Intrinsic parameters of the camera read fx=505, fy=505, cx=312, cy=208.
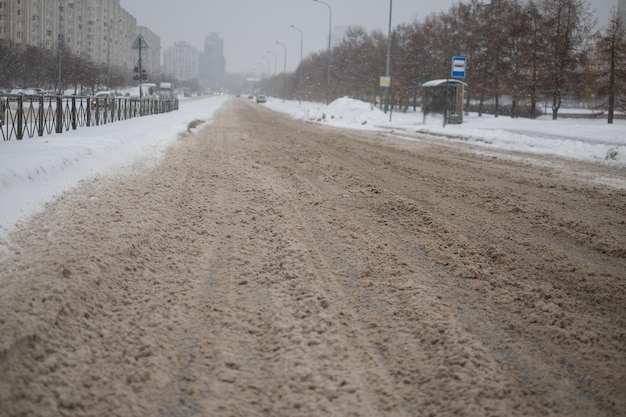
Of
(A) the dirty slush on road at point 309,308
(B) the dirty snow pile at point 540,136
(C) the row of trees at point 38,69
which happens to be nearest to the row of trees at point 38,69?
(C) the row of trees at point 38,69

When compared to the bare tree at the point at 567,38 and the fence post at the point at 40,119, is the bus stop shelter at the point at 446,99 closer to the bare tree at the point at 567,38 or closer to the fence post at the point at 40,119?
the bare tree at the point at 567,38

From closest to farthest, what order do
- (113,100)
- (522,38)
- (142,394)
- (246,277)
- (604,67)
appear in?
1. (142,394)
2. (246,277)
3. (113,100)
4. (604,67)
5. (522,38)

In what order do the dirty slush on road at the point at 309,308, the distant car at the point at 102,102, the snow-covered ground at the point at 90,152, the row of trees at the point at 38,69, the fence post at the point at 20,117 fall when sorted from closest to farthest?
the dirty slush on road at the point at 309,308
the snow-covered ground at the point at 90,152
the fence post at the point at 20,117
the distant car at the point at 102,102
the row of trees at the point at 38,69

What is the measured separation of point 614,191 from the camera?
9.24 meters

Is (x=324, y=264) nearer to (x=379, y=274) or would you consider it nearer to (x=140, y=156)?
(x=379, y=274)

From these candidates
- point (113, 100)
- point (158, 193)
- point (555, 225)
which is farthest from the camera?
point (113, 100)

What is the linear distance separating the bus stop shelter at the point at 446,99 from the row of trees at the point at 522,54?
27.4 feet

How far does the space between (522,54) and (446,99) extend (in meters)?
13.5

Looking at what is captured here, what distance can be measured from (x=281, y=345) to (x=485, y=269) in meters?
2.35

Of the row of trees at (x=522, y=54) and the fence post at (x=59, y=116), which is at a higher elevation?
the row of trees at (x=522, y=54)

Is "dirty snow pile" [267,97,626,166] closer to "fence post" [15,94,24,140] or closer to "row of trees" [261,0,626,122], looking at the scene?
"row of trees" [261,0,626,122]

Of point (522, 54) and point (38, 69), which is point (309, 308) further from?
point (38, 69)

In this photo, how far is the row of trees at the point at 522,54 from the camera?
3253 cm

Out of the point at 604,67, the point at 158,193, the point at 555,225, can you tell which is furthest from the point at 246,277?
the point at 604,67
